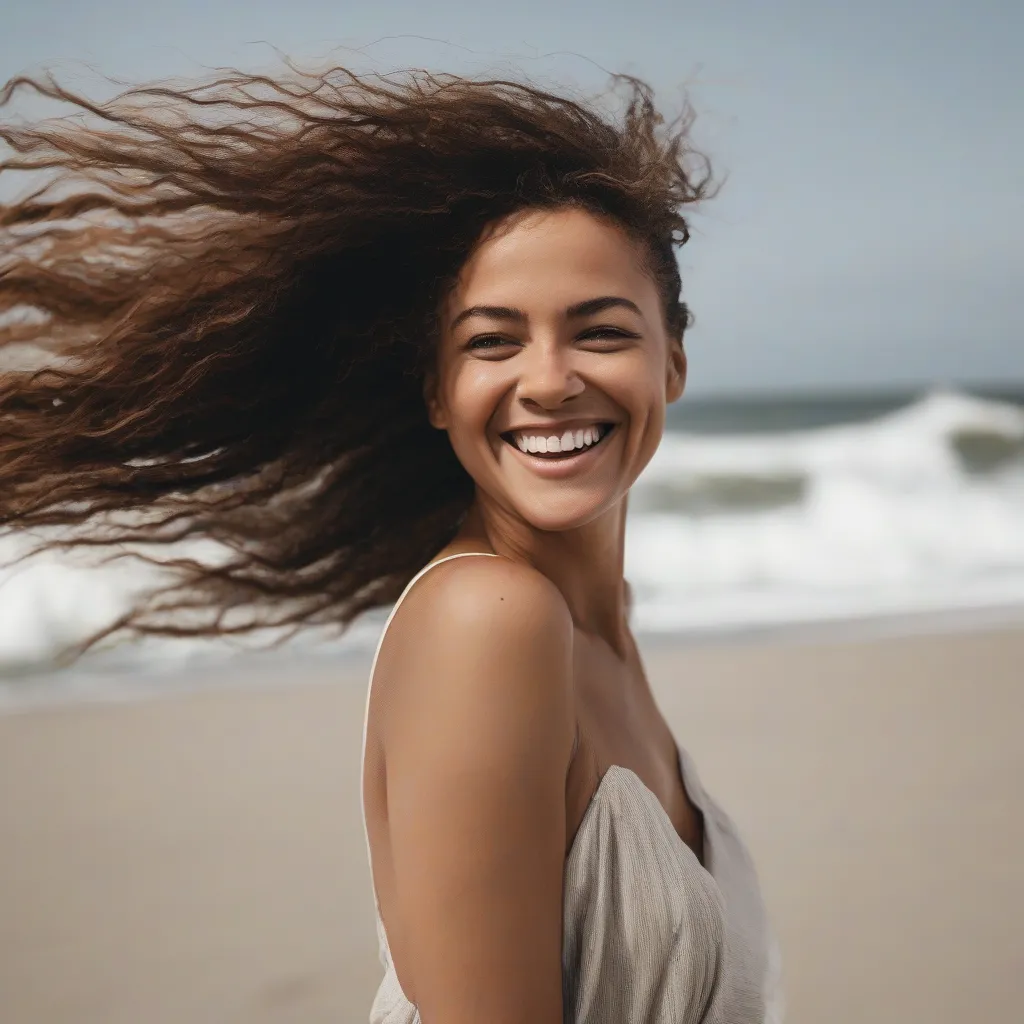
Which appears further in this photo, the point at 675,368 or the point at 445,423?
the point at 675,368

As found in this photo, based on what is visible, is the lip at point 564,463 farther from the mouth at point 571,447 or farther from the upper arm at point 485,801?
the upper arm at point 485,801

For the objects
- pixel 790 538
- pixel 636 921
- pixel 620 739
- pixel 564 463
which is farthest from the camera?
pixel 790 538

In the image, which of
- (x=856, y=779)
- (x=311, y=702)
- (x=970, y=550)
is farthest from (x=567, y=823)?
(x=970, y=550)

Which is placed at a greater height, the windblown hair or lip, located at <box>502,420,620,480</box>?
the windblown hair

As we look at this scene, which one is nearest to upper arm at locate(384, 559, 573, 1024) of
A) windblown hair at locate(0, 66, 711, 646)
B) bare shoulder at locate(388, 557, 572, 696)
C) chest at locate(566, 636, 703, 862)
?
bare shoulder at locate(388, 557, 572, 696)

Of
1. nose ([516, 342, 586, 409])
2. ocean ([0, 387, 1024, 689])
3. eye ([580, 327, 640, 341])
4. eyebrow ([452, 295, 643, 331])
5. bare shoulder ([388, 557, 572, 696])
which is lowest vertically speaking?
ocean ([0, 387, 1024, 689])

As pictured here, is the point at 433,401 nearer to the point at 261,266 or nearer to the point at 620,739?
the point at 261,266

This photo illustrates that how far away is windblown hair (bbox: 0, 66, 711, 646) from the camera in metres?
1.95

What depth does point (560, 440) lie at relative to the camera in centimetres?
186

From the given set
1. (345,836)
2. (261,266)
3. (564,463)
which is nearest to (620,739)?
(564,463)

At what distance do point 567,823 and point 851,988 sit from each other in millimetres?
3142

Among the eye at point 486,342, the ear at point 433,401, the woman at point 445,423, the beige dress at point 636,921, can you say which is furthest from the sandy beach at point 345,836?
the eye at point 486,342

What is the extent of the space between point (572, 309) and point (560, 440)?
19cm

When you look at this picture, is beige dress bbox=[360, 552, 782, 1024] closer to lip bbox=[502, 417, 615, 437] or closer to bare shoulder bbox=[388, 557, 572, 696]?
bare shoulder bbox=[388, 557, 572, 696]
